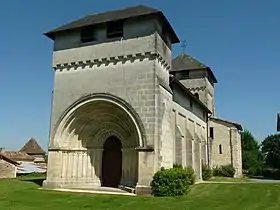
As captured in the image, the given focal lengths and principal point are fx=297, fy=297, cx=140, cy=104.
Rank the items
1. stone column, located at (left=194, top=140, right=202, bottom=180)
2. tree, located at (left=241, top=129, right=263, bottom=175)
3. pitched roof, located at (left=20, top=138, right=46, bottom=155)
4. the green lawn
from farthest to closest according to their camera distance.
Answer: pitched roof, located at (left=20, top=138, right=46, bottom=155)
tree, located at (left=241, top=129, right=263, bottom=175)
stone column, located at (left=194, top=140, right=202, bottom=180)
the green lawn

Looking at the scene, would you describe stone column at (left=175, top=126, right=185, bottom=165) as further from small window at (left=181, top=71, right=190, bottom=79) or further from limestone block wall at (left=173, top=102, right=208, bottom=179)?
small window at (left=181, top=71, right=190, bottom=79)

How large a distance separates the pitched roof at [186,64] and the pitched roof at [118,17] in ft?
52.7

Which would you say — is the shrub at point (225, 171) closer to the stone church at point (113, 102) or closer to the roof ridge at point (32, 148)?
the stone church at point (113, 102)

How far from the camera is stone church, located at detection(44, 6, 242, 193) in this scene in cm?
1514

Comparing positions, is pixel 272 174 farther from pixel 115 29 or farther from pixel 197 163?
pixel 115 29

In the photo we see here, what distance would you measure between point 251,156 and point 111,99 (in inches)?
1672

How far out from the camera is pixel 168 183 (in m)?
13.8

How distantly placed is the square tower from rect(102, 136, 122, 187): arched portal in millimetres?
58

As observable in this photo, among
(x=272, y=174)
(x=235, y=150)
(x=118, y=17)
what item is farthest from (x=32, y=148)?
(x=118, y=17)

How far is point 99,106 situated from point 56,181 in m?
4.76

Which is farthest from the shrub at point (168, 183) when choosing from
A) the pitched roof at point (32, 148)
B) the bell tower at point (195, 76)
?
the pitched roof at point (32, 148)

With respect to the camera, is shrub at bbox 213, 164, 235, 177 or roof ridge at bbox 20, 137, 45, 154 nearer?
shrub at bbox 213, 164, 235, 177

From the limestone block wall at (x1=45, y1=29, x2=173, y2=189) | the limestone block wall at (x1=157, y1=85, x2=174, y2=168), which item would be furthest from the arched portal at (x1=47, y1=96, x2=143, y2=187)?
the limestone block wall at (x1=157, y1=85, x2=174, y2=168)

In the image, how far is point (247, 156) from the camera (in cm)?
5156
